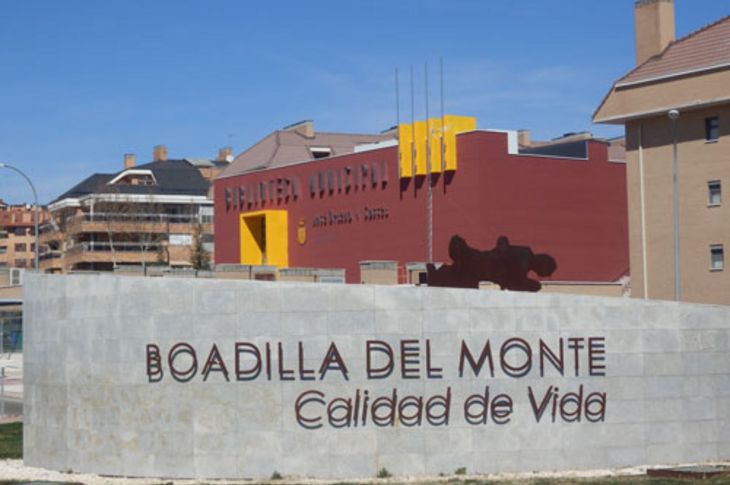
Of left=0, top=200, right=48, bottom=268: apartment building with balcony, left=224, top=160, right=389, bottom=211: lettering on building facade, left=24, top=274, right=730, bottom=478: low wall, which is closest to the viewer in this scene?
left=24, top=274, right=730, bottom=478: low wall

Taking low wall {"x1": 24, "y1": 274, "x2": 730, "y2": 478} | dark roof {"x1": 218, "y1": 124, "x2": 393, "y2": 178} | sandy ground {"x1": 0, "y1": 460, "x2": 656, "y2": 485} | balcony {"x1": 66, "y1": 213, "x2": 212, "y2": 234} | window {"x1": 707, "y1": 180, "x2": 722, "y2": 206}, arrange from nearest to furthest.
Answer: sandy ground {"x1": 0, "y1": 460, "x2": 656, "y2": 485}, low wall {"x1": 24, "y1": 274, "x2": 730, "y2": 478}, window {"x1": 707, "y1": 180, "x2": 722, "y2": 206}, dark roof {"x1": 218, "y1": 124, "x2": 393, "y2": 178}, balcony {"x1": 66, "y1": 213, "x2": 212, "y2": 234}

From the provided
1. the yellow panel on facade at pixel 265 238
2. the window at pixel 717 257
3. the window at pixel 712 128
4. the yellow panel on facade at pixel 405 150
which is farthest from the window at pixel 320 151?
the window at pixel 717 257

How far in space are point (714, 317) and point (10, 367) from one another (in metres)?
61.7

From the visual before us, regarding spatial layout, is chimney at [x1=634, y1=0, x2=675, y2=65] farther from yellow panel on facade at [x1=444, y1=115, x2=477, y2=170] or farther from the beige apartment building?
yellow panel on facade at [x1=444, y1=115, x2=477, y2=170]

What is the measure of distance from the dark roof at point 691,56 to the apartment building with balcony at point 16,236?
114750 mm

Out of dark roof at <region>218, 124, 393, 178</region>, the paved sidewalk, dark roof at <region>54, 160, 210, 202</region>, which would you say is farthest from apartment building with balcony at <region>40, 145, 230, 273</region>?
dark roof at <region>218, 124, 393, 178</region>

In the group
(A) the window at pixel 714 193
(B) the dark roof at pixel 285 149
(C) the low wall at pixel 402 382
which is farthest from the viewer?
(B) the dark roof at pixel 285 149

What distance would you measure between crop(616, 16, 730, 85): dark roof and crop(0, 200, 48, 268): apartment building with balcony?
376ft

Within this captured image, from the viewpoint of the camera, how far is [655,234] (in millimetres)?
53500

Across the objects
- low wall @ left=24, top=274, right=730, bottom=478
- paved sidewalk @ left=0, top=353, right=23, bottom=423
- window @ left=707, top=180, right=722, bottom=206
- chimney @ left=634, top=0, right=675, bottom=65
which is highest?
chimney @ left=634, top=0, right=675, bottom=65

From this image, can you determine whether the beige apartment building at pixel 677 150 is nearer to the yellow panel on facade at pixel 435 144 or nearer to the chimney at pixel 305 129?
the yellow panel on facade at pixel 435 144

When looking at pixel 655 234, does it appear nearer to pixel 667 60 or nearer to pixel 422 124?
pixel 667 60

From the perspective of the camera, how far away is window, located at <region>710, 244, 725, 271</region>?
5009 cm

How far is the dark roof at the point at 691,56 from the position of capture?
5028 cm
